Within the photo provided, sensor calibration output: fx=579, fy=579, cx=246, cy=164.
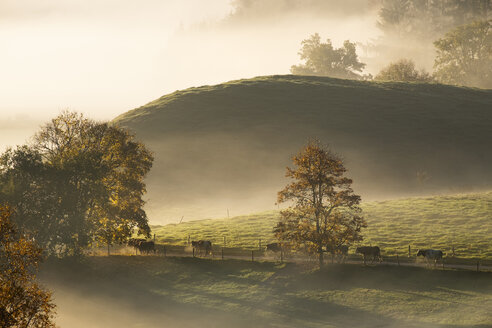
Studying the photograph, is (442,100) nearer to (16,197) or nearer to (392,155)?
(392,155)

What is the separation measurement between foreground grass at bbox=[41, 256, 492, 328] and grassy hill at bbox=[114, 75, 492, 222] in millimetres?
38788

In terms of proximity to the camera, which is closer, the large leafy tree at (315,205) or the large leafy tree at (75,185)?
the large leafy tree at (315,205)

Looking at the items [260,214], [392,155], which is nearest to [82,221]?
[260,214]

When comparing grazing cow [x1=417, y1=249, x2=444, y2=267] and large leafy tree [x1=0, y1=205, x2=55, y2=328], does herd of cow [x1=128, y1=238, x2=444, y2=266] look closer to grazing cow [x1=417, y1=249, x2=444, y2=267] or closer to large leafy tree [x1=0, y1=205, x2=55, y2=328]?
grazing cow [x1=417, y1=249, x2=444, y2=267]

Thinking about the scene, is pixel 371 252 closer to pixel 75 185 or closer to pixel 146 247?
pixel 146 247

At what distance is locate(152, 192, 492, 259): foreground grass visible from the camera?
6059 centimetres

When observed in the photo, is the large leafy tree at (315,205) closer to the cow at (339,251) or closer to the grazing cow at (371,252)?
the cow at (339,251)

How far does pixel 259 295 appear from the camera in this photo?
49.7 meters

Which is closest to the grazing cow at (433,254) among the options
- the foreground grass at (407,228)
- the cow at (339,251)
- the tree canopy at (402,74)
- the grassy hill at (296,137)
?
the foreground grass at (407,228)

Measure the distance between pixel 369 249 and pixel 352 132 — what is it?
7936cm

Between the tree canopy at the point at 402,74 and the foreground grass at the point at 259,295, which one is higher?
the tree canopy at the point at 402,74

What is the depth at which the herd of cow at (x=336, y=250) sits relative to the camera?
53.0 metres

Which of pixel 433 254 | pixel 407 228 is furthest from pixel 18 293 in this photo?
pixel 407 228

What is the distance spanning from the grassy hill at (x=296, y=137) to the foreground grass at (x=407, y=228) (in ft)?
52.3
